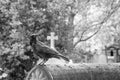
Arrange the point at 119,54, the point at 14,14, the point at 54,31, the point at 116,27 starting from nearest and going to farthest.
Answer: the point at 14,14 < the point at 54,31 < the point at 116,27 < the point at 119,54

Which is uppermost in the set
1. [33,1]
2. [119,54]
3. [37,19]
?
[33,1]

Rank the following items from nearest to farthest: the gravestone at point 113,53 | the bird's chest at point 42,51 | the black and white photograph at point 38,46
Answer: the bird's chest at point 42,51, the black and white photograph at point 38,46, the gravestone at point 113,53

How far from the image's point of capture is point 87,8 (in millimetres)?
11031

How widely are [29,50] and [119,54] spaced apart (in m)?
15.3

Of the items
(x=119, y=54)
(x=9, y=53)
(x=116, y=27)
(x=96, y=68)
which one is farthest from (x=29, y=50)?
(x=119, y=54)

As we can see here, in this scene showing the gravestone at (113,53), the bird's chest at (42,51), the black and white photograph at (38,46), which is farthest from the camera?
the gravestone at (113,53)

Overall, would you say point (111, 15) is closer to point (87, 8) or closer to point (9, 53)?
point (87, 8)

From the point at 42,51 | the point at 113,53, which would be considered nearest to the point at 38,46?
the point at 42,51

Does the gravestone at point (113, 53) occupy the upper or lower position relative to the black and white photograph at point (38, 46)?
lower

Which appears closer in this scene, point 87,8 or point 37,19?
point 37,19

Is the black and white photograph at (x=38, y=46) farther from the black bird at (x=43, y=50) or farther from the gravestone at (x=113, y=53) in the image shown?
the gravestone at (x=113, y=53)

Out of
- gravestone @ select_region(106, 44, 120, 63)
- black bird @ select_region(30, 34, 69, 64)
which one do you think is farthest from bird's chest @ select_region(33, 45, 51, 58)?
gravestone @ select_region(106, 44, 120, 63)

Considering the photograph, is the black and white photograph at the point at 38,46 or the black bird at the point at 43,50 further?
the black and white photograph at the point at 38,46

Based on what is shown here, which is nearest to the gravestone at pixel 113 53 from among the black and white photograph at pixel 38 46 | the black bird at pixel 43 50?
the black and white photograph at pixel 38 46
